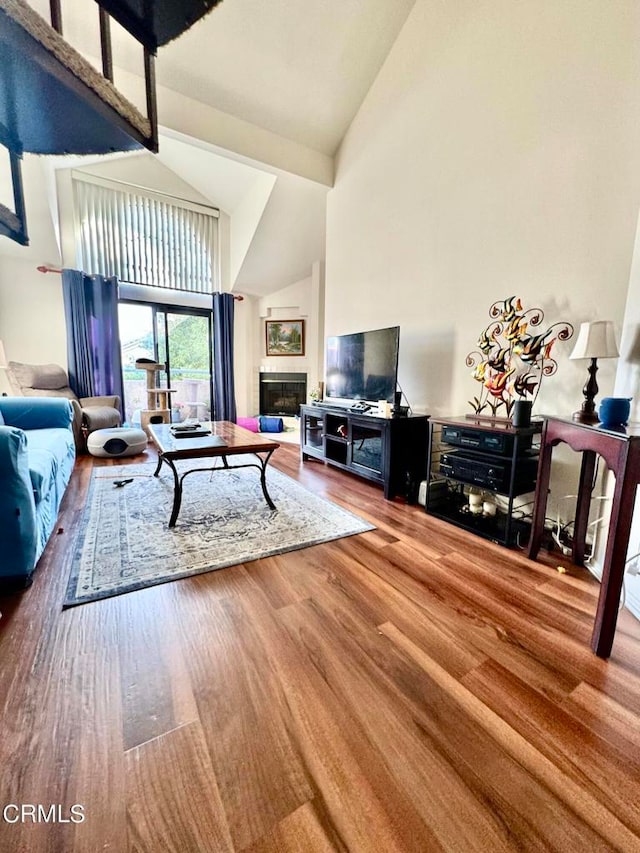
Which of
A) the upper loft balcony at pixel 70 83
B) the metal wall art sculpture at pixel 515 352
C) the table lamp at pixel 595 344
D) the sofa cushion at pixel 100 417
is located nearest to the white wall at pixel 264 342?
the sofa cushion at pixel 100 417

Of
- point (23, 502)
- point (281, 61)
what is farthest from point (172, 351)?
point (23, 502)

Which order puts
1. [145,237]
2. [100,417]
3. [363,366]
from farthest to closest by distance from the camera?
[145,237] < [100,417] < [363,366]

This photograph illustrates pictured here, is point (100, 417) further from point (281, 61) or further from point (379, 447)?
point (281, 61)

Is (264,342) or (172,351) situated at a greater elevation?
(264,342)

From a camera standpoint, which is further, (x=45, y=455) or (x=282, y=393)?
(x=282, y=393)

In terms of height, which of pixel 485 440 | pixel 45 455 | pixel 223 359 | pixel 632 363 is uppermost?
pixel 223 359

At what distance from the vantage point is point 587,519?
1.83 m

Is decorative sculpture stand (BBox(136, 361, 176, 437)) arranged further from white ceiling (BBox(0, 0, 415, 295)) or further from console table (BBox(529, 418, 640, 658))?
console table (BBox(529, 418, 640, 658))

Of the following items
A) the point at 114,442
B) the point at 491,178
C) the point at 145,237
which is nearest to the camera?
the point at 491,178

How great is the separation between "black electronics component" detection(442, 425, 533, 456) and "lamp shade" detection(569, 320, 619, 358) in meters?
0.52

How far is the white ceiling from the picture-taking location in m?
2.70

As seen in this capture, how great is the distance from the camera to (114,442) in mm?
3734

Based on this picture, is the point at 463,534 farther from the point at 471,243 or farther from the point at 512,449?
the point at 471,243

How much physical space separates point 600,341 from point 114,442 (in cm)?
411
